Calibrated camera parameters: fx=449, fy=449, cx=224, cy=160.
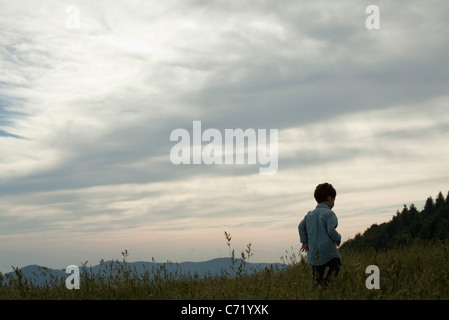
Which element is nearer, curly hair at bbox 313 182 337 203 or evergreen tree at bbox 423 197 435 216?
curly hair at bbox 313 182 337 203

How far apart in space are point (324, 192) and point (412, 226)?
1341 inches

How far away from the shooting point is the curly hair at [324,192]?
759 centimetres

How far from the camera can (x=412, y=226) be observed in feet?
125

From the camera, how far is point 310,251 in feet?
24.1

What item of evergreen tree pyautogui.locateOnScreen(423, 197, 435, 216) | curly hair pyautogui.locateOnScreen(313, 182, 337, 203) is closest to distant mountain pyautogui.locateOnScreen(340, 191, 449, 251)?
evergreen tree pyautogui.locateOnScreen(423, 197, 435, 216)

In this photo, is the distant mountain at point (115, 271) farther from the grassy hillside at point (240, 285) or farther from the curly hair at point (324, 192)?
the curly hair at point (324, 192)

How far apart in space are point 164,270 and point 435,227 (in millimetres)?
31849

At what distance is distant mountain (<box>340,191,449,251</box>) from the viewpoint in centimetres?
3359

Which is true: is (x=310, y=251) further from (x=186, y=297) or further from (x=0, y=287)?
(x=0, y=287)

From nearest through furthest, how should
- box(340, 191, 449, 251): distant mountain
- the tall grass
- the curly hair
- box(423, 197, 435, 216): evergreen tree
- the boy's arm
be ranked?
the tall grass, the boy's arm, the curly hair, box(340, 191, 449, 251): distant mountain, box(423, 197, 435, 216): evergreen tree

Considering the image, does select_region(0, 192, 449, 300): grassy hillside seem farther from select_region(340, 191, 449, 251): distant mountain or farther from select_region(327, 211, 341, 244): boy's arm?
select_region(340, 191, 449, 251): distant mountain

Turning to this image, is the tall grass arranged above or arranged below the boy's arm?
below

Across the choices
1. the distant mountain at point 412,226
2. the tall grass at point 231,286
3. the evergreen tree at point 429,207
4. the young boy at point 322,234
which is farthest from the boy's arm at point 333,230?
the evergreen tree at point 429,207
